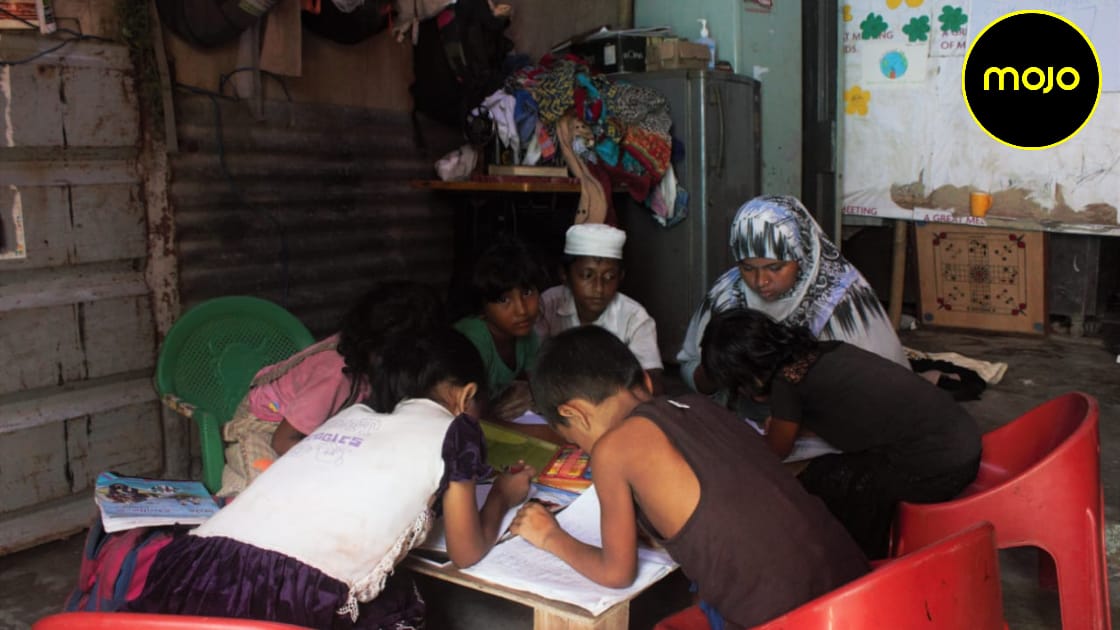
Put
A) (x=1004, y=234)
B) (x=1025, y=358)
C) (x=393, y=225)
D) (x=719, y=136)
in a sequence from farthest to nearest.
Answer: (x=1004, y=234) < (x=1025, y=358) < (x=719, y=136) < (x=393, y=225)

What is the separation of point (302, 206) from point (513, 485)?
2064 mm

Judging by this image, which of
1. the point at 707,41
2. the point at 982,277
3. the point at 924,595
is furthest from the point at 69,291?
the point at 982,277

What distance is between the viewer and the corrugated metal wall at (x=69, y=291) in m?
2.95

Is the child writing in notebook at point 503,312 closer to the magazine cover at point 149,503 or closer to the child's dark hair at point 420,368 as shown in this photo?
the child's dark hair at point 420,368

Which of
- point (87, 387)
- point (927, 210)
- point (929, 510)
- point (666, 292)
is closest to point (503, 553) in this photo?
point (929, 510)

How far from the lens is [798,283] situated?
3.34 m

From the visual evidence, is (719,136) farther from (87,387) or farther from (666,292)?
(87,387)

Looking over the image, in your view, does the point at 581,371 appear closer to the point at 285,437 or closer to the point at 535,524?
the point at 535,524

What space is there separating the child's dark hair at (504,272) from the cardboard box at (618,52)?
8.11 ft

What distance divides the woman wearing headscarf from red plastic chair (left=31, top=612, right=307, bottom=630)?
6.75 ft

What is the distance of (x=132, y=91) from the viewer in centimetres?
320

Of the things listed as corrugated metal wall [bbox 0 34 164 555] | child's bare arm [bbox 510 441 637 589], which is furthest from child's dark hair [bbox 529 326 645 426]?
corrugated metal wall [bbox 0 34 164 555]

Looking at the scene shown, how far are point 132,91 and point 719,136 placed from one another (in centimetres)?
289

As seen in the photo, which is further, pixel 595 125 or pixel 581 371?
pixel 595 125
